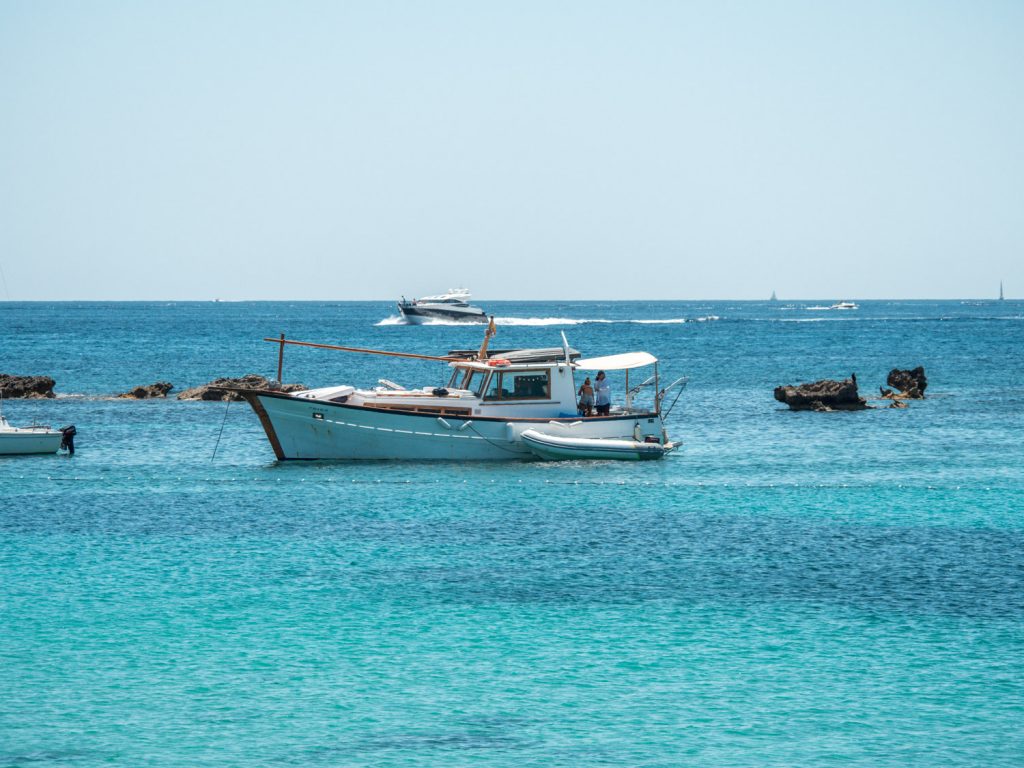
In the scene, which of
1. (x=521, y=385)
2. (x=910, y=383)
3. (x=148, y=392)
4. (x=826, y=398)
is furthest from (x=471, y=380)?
(x=910, y=383)

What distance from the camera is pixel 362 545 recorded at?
23109mm

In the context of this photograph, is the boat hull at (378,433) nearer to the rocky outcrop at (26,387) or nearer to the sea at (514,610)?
the sea at (514,610)

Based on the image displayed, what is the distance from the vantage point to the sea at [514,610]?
1334 cm

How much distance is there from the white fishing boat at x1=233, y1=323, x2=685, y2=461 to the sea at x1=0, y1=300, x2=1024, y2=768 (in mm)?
810

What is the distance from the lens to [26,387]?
56188 mm

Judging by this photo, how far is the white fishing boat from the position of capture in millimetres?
33031

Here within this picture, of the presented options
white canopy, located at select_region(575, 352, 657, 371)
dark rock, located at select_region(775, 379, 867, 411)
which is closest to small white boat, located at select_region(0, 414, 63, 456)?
white canopy, located at select_region(575, 352, 657, 371)

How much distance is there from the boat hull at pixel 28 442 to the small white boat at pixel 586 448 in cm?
1394

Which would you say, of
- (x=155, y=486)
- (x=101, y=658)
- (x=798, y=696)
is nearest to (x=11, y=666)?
(x=101, y=658)

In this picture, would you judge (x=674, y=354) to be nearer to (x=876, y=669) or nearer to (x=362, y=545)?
(x=362, y=545)

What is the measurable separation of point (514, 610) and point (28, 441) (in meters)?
22.2

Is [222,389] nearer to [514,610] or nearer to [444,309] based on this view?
[514,610]

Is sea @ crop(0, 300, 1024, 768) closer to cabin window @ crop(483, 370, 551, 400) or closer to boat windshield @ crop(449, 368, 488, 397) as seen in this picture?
cabin window @ crop(483, 370, 551, 400)

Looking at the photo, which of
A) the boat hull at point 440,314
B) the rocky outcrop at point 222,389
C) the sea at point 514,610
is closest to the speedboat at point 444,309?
the boat hull at point 440,314
